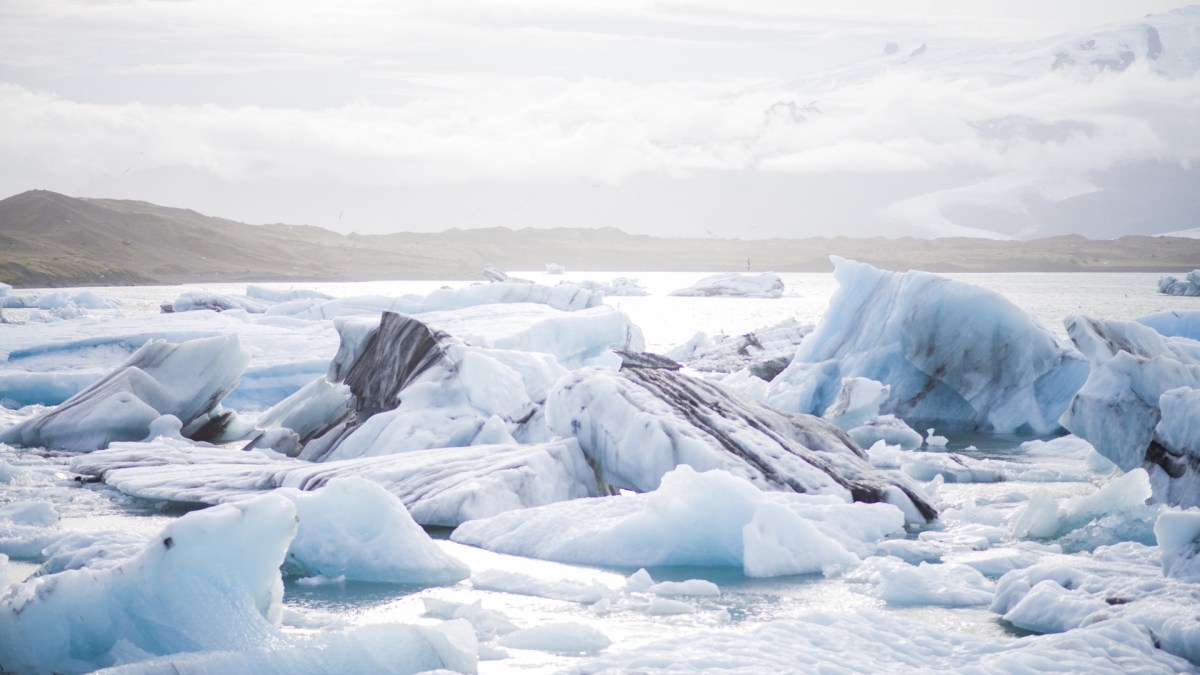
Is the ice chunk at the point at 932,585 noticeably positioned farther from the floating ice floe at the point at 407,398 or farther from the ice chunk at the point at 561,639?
the floating ice floe at the point at 407,398

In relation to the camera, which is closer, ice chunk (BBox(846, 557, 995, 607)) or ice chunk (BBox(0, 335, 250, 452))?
ice chunk (BBox(846, 557, 995, 607))

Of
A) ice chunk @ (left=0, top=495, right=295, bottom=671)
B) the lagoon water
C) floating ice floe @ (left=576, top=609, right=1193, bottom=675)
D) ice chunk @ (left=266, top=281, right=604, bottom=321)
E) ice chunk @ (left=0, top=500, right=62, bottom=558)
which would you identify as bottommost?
the lagoon water

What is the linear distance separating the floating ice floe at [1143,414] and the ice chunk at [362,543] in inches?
206

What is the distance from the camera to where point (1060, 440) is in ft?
45.1

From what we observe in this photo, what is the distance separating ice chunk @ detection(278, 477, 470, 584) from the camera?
283 inches

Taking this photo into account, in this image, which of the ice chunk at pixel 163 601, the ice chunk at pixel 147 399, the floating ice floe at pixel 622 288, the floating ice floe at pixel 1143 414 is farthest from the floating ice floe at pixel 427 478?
the floating ice floe at pixel 622 288

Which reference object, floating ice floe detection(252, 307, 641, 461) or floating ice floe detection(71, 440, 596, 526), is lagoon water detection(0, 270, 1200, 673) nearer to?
floating ice floe detection(71, 440, 596, 526)

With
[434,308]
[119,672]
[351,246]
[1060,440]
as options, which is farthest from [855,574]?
[351,246]

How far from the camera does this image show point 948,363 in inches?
629

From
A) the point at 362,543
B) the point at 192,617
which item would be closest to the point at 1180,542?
the point at 362,543

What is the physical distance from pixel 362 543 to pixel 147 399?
6801 millimetres

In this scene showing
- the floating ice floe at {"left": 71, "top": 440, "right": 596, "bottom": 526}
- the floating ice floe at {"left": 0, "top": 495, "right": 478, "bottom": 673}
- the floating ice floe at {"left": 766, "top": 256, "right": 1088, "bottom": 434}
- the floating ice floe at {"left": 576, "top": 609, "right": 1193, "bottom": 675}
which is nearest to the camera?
the floating ice floe at {"left": 0, "top": 495, "right": 478, "bottom": 673}

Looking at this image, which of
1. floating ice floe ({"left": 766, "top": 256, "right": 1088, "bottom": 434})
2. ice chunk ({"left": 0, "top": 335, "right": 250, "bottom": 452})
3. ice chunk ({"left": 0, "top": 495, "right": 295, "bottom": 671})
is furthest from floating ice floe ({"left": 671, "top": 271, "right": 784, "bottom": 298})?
ice chunk ({"left": 0, "top": 495, "right": 295, "bottom": 671})

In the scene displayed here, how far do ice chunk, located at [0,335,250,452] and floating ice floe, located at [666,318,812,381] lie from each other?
9810mm
